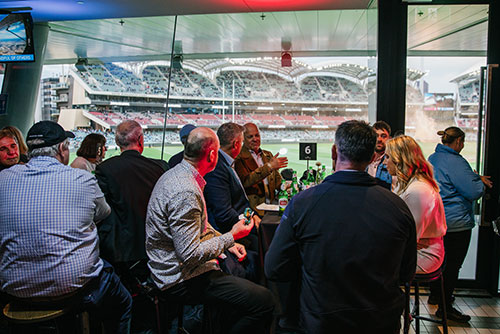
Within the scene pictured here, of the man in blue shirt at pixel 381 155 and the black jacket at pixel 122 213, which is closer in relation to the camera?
the black jacket at pixel 122 213

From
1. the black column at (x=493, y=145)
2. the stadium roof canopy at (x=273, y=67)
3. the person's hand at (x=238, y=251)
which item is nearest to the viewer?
the person's hand at (x=238, y=251)

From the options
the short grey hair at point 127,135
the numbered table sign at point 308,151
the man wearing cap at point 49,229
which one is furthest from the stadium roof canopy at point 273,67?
the man wearing cap at point 49,229

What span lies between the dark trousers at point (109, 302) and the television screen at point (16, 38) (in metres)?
4.01

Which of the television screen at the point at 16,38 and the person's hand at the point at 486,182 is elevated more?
the television screen at the point at 16,38

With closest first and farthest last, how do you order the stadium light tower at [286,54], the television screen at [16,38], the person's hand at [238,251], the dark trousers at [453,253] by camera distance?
the person's hand at [238,251] → the dark trousers at [453,253] → the television screen at [16,38] → the stadium light tower at [286,54]

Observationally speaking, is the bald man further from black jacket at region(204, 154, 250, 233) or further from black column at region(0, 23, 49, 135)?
black column at region(0, 23, 49, 135)

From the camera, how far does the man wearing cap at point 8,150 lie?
3.44 meters

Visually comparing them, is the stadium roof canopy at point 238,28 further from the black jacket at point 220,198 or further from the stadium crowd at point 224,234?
the black jacket at point 220,198

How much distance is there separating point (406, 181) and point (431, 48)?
7.15ft

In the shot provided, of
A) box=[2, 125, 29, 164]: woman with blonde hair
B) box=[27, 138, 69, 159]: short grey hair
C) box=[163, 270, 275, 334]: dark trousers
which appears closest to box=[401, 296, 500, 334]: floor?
box=[163, 270, 275, 334]: dark trousers

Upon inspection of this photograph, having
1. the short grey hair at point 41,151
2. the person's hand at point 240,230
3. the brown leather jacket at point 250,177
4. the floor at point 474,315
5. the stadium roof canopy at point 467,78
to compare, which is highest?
the stadium roof canopy at point 467,78

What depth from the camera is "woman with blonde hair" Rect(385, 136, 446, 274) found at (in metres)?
2.16

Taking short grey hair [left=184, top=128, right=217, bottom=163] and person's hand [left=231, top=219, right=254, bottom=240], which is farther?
person's hand [left=231, top=219, right=254, bottom=240]

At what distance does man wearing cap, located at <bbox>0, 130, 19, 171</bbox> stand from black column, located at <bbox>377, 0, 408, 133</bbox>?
3658mm
